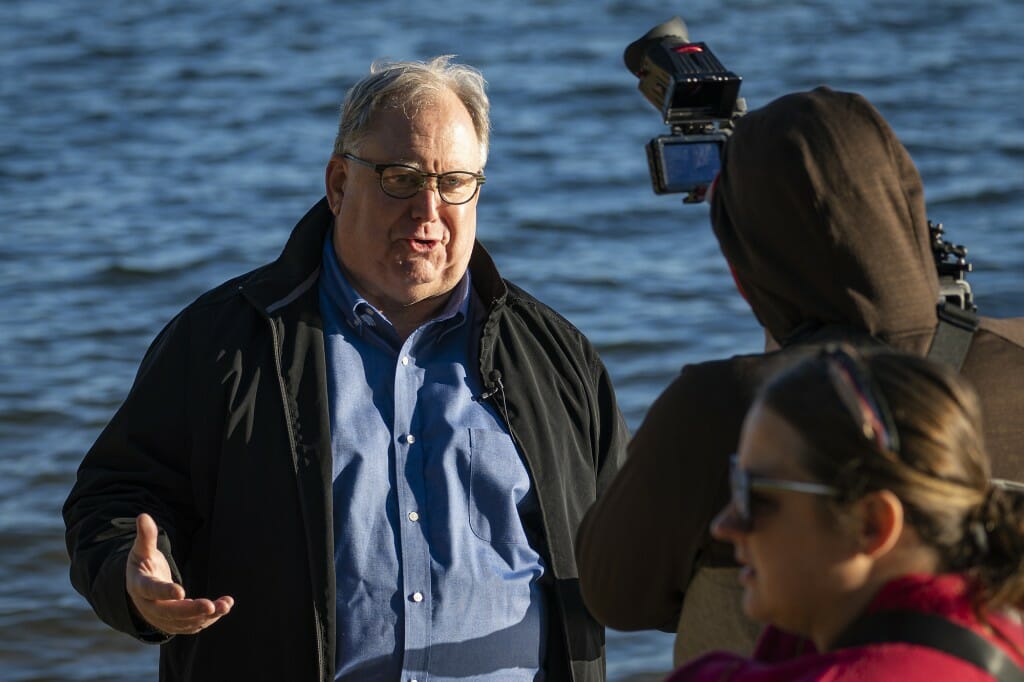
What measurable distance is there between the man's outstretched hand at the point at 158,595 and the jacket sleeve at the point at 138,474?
0.54 ft

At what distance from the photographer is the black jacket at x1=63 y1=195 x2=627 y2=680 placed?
8.35 ft

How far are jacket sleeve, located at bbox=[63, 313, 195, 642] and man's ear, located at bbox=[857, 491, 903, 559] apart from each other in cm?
134

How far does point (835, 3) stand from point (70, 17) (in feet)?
21.5

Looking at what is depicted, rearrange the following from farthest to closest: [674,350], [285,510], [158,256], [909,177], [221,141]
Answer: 1. [221,141]
2. [158,256]
3. [674,350]
4. [285,510]
5. [909,177]

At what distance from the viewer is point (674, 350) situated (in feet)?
24.3

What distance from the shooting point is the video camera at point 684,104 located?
251cm

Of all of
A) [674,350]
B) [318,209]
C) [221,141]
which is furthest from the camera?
[221,141]

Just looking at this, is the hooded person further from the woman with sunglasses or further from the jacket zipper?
the jacket zipper

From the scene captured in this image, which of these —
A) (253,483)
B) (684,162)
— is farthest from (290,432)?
(684,162)

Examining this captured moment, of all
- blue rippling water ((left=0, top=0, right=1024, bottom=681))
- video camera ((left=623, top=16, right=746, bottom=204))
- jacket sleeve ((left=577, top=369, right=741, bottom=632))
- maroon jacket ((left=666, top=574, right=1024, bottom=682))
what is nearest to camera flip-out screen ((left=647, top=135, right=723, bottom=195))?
video camera ((left=623, top=16, right=746, bottom=204))

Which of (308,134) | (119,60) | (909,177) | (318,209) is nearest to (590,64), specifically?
(308,134)

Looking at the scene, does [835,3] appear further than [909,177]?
Yes

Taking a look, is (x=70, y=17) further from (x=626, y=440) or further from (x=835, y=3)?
(x=626, y=440)

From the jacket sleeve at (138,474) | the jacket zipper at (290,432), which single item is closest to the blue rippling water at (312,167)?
the jacket sleeve at (138,474)
